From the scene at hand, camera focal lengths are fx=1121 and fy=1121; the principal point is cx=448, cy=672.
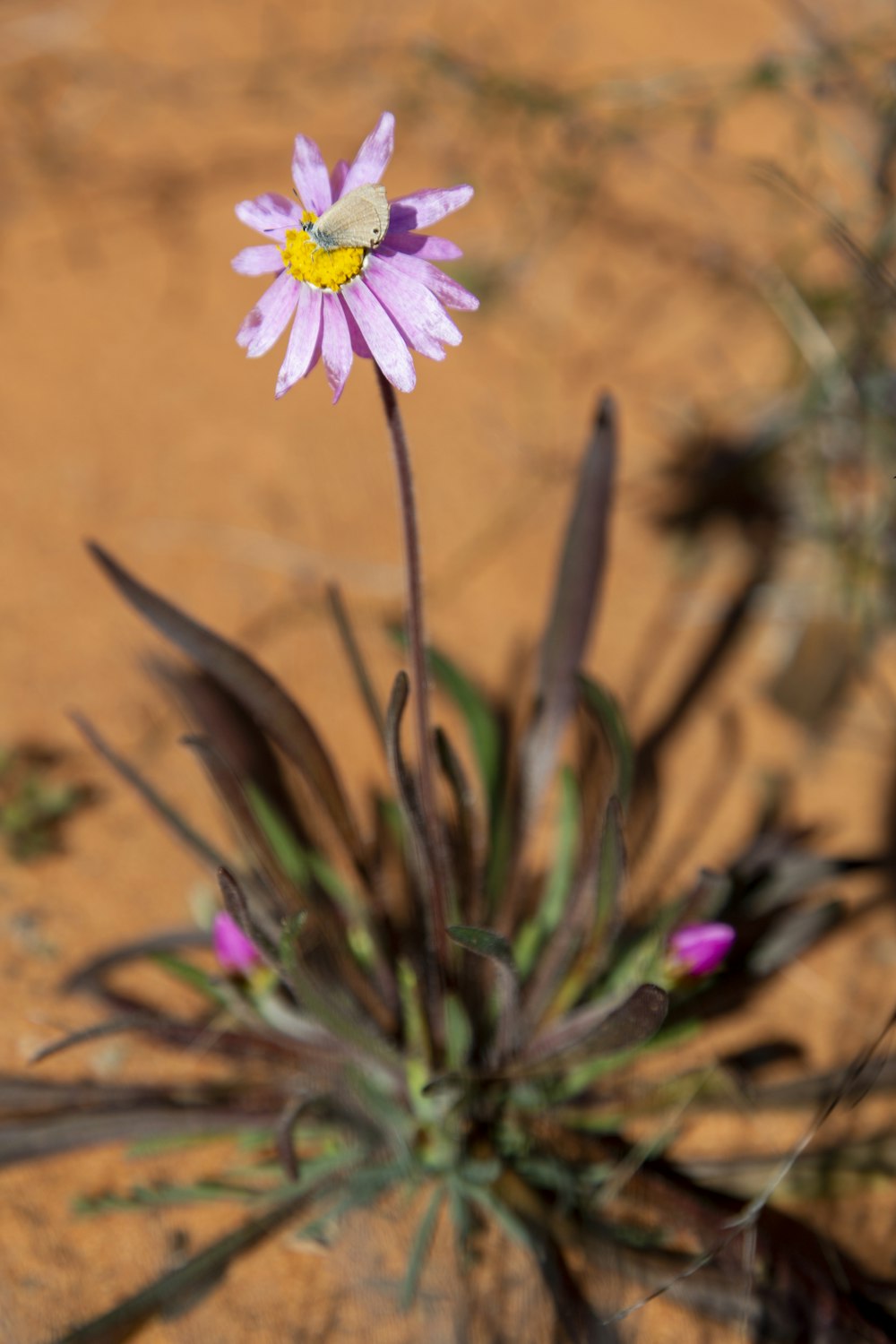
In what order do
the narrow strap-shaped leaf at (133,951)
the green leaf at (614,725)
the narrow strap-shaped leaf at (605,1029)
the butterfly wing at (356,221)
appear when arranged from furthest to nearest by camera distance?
the narrow strap-shaped leaf at (133,951), the green leaf at (614,725), the narrow strap-shaped leaf at (605,1029), the butterfly wing at (356,221)

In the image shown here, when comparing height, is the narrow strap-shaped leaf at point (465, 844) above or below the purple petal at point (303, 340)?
below

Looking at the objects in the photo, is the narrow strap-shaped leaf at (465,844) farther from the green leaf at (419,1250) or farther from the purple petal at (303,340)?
the purple petal at (303,340)

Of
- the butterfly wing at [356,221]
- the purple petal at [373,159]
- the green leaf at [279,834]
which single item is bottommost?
the green leaf at [279,834]

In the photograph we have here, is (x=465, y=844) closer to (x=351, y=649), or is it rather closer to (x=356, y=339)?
(x=351, y=649)

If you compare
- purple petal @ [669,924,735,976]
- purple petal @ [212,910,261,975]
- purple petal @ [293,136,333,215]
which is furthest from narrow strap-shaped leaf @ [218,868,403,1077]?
purple petal @ [293,136,333,215]

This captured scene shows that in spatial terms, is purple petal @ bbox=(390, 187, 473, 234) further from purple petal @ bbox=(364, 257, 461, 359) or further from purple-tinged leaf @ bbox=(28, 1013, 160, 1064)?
purple-tinged leaf @ bbox=(28, 1013, 160, 1064)

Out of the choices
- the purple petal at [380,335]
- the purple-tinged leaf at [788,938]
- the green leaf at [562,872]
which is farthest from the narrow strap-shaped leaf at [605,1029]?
the purple petal at [380,335]

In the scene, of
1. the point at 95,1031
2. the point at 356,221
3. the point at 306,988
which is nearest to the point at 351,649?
the point at 306,988

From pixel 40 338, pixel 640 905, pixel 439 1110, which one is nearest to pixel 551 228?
pixel 40 338
